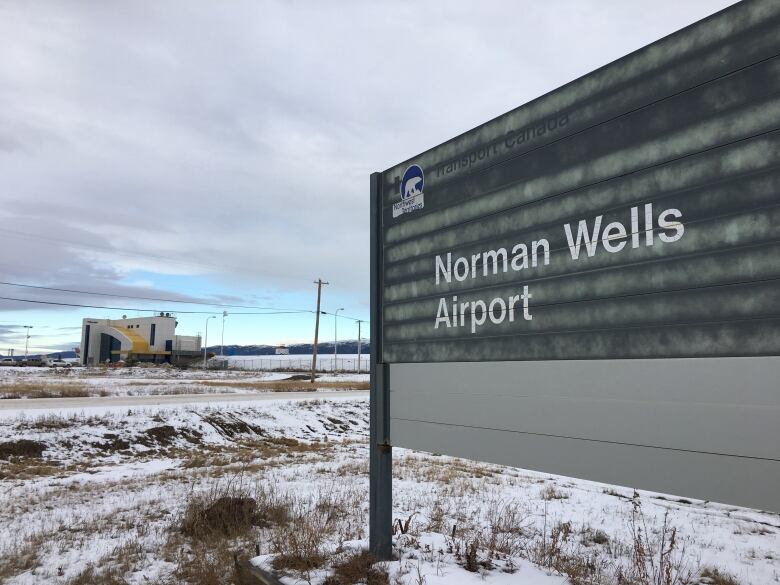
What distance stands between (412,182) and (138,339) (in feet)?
298

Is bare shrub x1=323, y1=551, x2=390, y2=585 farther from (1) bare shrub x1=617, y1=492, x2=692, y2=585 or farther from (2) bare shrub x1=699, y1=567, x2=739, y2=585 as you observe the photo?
(2) bare shrub x1=699, y1=567, x2=739, y2=585

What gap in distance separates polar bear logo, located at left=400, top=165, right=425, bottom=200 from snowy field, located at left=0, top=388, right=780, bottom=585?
2764mm

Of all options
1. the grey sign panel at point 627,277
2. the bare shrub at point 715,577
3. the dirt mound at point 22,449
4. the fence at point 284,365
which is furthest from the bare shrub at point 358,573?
the fence at point 284,365

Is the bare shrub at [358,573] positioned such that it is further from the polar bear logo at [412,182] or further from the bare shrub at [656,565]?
the polar bear logo at [412,182]

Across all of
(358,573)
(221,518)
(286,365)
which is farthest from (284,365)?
(358,573)

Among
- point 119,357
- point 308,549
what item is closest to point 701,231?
→ point 308,549

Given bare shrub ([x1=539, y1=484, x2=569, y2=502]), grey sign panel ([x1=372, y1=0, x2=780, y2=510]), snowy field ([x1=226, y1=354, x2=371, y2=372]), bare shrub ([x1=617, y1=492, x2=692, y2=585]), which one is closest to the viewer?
grey sign panel ([x1=372, y1=0, x2=780, y2=510])

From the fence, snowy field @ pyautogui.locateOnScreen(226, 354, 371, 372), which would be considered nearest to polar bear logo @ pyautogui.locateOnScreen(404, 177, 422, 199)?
the fence

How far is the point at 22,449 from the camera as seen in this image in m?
14.0

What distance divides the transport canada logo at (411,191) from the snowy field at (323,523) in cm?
264

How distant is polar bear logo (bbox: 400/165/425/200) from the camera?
4523mm

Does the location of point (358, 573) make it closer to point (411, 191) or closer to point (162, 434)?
point (411, 191)

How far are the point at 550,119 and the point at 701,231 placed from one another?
1.23 meters

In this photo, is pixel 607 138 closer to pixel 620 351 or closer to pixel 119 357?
pixel 620 351
